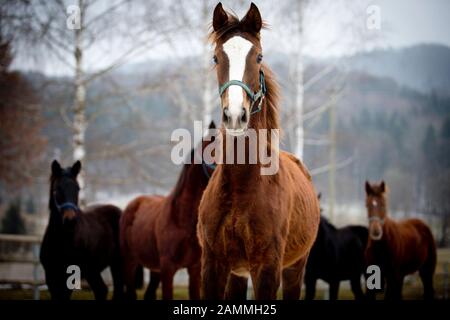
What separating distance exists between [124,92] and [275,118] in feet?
27.0

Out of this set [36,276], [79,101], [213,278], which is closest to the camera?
[213,278]

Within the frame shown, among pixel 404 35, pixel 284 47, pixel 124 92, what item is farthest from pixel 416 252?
pixel 404 35

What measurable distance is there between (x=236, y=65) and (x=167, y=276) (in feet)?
12.0

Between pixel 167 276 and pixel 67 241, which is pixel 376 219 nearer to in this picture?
pixel 167 276

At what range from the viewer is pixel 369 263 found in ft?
27.6

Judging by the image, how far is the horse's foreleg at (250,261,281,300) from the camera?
3.27m

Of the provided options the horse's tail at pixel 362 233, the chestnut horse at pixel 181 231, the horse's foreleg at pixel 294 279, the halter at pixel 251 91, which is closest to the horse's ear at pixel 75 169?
the chestnut horse at pixel 181 231

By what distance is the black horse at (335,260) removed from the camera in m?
8.46

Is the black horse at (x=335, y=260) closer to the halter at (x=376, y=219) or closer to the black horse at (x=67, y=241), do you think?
the halter at (x=376, y=219)

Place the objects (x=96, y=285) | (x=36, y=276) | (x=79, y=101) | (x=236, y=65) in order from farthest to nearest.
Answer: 1. (x=79, y=101)
2. (x=36, y=276)
3. (x=96, y=285)
4. (x=236, y=65)

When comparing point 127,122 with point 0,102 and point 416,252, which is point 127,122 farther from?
point 416,252

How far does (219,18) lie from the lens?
3.48 m

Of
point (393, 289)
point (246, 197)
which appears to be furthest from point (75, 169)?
point (393, 289)

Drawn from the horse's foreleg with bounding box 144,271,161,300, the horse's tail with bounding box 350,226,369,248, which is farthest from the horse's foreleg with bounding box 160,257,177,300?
the horse's tail with bounding box 350,226,369,248
